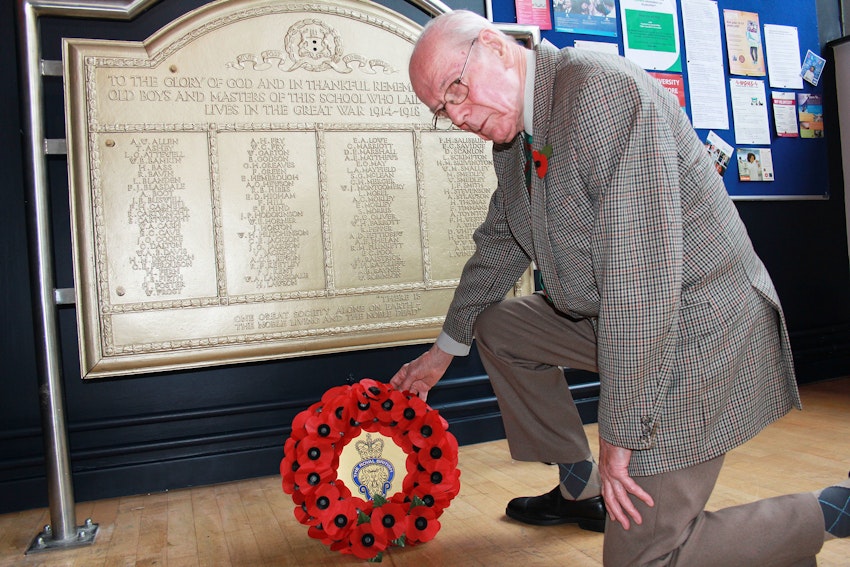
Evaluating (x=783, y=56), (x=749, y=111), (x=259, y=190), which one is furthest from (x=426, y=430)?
(x=783, y=56)

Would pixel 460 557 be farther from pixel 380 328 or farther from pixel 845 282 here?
pixel 845 282

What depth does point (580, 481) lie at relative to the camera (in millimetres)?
1915

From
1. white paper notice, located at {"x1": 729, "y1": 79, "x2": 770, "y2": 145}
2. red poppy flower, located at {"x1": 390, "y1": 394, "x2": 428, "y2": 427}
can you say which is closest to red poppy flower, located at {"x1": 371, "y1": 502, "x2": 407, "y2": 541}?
red poppy flower, located at {"x1": 390, "y1": 394, "x2": 428, "y2": 427}

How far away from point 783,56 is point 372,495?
11.3ft

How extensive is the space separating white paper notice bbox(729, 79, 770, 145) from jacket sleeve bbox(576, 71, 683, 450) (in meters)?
2.79

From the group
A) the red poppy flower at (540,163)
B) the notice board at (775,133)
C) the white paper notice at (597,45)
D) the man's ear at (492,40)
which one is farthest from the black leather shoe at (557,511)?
the notice board at (775,133)

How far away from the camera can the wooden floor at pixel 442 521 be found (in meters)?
1.80

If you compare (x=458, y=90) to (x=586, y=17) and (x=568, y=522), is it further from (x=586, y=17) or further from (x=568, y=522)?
(x=586, y=17)

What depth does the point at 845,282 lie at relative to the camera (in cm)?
403

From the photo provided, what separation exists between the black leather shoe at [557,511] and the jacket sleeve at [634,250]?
2.20ft

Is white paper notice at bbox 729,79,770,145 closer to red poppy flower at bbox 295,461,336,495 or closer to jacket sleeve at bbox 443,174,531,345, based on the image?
jacket sleeve at bbox 443,174,531,345

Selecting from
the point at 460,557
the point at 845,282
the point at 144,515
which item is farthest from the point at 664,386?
the point at 845,282

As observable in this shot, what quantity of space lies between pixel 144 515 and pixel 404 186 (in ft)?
5.11

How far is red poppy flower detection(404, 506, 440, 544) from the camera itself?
1.83 m
